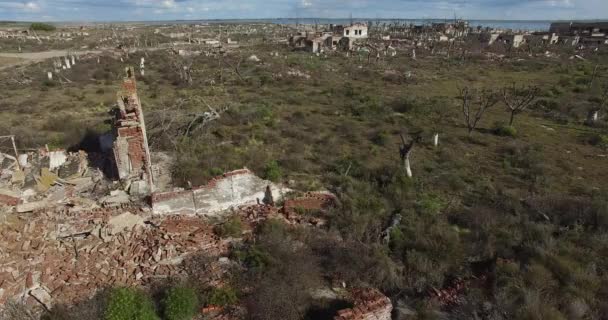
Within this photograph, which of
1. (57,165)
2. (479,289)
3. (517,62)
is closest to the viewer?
(479,289)

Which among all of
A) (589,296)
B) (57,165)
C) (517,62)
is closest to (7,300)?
(57,165)

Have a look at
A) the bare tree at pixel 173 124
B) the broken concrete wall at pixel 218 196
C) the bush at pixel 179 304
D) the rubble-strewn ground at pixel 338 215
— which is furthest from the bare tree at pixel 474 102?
the bush at pixel 179 304

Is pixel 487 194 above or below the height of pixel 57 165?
below

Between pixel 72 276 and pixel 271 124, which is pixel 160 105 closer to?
pixel 271 124

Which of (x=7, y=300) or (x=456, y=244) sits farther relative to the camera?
(x=456, y=244)

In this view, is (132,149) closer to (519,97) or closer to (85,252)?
(85,252)

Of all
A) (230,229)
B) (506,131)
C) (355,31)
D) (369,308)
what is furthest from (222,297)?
(355,31)
